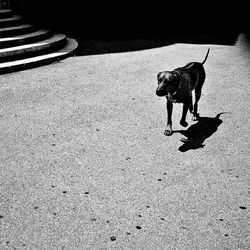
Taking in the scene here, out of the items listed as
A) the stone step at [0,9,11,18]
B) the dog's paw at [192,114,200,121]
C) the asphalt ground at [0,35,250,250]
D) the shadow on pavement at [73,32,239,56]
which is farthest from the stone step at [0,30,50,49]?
the dog's paw at [192,114,200,121]

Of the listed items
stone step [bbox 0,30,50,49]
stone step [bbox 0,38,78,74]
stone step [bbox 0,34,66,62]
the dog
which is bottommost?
stone step [bbox 0,38,78,74]

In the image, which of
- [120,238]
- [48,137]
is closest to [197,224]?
[120,238]

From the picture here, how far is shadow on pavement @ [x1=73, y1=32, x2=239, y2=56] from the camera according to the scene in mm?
12039

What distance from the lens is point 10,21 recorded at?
11.5 metres

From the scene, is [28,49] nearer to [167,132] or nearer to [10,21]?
[10,21]

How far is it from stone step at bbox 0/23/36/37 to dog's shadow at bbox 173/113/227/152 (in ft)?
24.3

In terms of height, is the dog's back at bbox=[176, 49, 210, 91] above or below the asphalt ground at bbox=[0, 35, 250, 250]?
above

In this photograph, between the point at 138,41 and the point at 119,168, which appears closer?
the point at 119,168

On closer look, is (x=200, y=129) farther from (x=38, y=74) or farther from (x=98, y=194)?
(x=38, y=74)

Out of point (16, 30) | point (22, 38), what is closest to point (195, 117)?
point (22, 38)

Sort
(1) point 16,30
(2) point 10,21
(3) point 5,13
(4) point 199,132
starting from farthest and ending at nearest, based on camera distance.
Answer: (3) point 5,13
(2) point 10,21
(1) point 16,30
(4) point 199,132

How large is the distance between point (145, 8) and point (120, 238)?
1381 centimetres

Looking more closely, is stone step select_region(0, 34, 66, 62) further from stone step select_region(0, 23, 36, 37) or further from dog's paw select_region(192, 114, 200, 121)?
dog's paw select_region(192, 114, 200, 121)

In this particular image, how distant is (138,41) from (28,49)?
4856 millimetres
